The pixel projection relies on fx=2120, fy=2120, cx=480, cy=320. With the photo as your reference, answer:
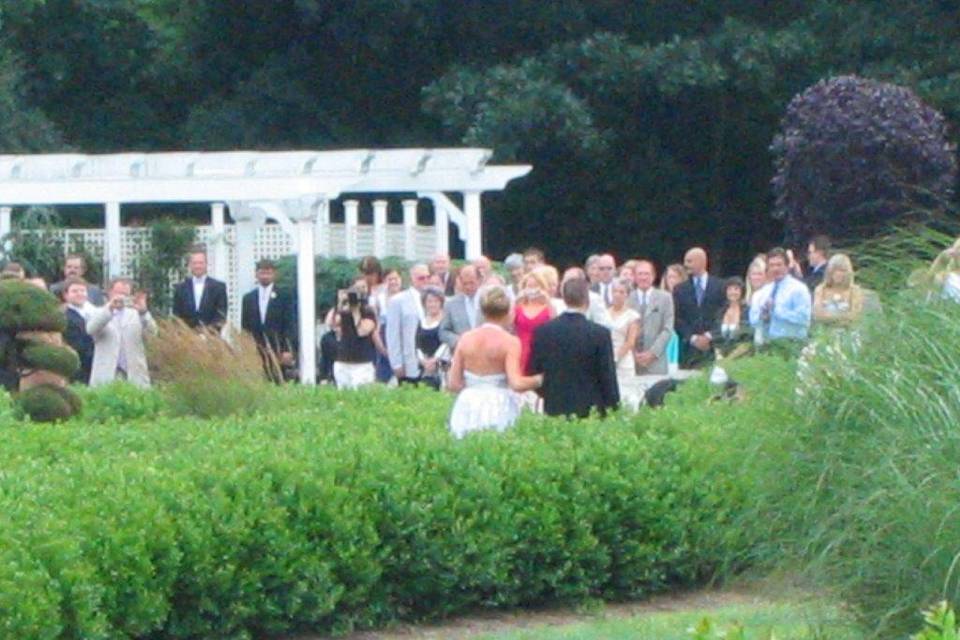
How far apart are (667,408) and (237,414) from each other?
10.6 ft

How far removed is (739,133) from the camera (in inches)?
1468

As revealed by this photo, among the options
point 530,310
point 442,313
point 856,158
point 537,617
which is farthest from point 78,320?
point 856,158

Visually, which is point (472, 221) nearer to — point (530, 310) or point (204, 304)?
point (204, 304)

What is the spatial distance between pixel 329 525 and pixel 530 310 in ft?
14.8

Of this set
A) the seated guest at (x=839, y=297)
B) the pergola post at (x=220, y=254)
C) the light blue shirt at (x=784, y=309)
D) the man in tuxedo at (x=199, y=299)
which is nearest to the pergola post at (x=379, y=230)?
the pergola post at (x=220, y=254)

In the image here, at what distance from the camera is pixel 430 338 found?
19.0 m

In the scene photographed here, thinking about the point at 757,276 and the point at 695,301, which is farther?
the point at 695,301

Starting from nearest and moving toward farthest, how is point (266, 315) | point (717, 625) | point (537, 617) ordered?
point (717, 625) → point (537, 617) → point (266, 315)

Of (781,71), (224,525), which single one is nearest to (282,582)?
(224,525)

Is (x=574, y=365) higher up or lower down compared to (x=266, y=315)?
lower down

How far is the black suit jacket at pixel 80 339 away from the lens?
18.8m

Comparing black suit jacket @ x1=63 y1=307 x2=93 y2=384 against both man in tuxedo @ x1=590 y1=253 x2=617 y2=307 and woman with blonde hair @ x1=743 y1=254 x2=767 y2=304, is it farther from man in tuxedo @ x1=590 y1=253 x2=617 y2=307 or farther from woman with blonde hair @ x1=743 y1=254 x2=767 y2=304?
woman with blonde hair @ x1=743 y1=254 x2=767 y2=304

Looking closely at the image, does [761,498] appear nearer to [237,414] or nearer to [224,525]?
[224,525]

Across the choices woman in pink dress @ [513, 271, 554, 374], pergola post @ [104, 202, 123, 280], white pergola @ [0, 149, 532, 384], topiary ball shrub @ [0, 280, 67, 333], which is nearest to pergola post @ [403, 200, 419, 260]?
white pergola @ [0, 149, 532, 384]
